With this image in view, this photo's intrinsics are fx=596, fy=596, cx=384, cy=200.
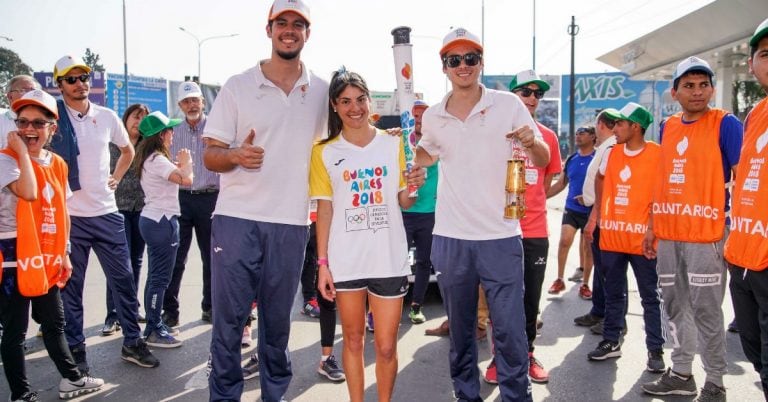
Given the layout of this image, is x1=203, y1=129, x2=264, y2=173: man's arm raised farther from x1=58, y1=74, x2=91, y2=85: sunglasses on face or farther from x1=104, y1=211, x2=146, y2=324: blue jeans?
x1=104, y1=211, x2=146, y2=324: blue jeans

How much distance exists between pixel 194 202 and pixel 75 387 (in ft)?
7.20

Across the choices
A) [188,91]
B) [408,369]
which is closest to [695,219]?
[408,369]

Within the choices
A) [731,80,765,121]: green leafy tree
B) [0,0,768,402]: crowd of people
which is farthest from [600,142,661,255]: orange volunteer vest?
[731,80,765,121]: green leafy tree

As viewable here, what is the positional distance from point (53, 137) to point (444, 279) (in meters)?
3.13

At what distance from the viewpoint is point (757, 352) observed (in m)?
3.01

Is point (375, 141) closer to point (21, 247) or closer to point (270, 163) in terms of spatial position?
point (270, 163)

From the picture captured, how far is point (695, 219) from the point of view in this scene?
3.95 metres

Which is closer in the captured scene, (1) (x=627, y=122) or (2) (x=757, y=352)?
(2) (x=757, y=352)

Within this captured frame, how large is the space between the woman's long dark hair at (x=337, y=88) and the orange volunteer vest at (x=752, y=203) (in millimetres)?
2031

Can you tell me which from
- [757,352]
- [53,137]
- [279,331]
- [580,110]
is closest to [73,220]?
[53,137]

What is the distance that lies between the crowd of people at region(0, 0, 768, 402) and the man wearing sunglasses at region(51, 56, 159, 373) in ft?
0.06

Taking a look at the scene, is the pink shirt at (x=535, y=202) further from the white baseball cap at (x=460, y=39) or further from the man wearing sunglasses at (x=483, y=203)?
the white baseball cap at (x=460, y=39)

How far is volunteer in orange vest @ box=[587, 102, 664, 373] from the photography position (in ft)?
15.2

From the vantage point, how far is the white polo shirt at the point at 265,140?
3502 millimetres
